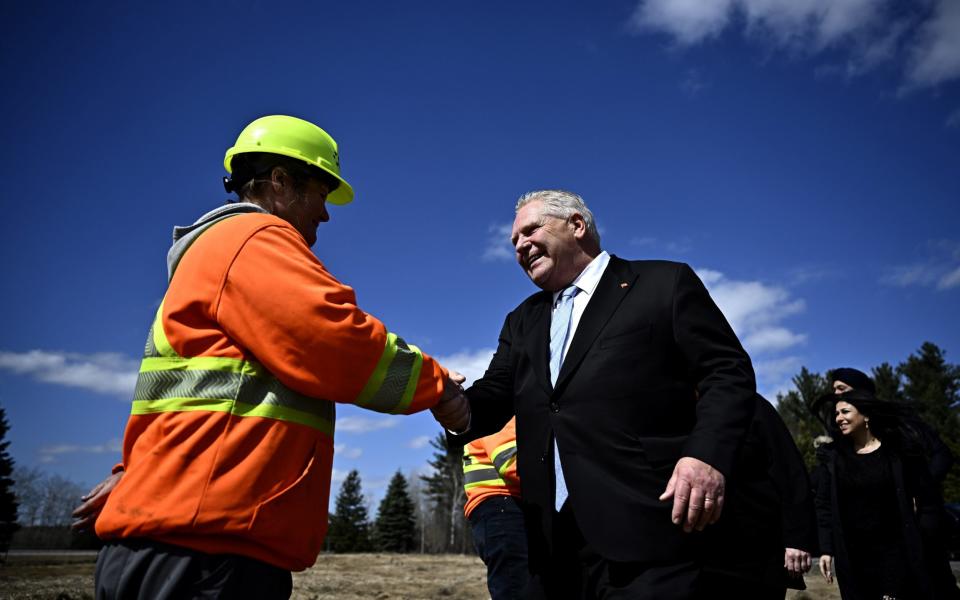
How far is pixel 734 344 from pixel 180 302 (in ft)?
7.91

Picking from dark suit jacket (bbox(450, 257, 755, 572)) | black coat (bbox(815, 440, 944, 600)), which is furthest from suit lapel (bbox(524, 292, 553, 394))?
black coat (bbox(815, 440, 944, 600))

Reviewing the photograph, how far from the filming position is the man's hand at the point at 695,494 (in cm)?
249

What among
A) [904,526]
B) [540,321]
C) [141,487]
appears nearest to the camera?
[141,487]

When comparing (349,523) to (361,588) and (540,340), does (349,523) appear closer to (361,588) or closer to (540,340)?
(361,588)

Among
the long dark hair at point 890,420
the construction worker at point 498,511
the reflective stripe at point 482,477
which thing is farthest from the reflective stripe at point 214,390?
the long dark hair at point 890,420

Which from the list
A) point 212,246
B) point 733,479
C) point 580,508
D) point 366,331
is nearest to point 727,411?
point 733,479

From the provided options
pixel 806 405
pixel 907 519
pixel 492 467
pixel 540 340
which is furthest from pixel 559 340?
pixel 806 405

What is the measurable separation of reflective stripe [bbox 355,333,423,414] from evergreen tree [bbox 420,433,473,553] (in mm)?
53922

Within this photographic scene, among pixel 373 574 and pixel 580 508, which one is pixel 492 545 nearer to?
pixel 580 508

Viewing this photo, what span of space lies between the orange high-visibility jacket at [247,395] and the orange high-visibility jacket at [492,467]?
3.03 metres

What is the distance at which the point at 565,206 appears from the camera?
150 inches

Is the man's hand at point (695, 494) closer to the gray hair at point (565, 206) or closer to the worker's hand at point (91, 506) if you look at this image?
the gray hair at point (565, 206)

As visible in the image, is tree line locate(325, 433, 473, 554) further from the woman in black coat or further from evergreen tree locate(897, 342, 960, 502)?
the woman in black coat

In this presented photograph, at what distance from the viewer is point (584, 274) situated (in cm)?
362
